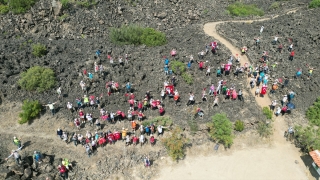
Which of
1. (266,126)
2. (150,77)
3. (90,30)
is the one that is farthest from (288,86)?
(90,30)

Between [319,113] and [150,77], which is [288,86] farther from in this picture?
[150,77]

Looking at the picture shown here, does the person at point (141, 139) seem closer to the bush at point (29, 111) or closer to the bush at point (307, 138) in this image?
the bush at point (29, 111)

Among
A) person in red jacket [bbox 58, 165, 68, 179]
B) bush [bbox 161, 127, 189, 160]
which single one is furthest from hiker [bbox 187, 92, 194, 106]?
person in red jacket [bbox 58, 165, 68, 179]

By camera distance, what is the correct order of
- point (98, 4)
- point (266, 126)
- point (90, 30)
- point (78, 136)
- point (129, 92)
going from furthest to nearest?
point (98, 4), point (90, 30), point (129, 92), point (266, 126), point (78, 136)

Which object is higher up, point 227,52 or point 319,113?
point 227,52

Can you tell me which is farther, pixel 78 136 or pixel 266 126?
pixel 266 126

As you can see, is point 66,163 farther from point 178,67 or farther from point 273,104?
point 273,104
